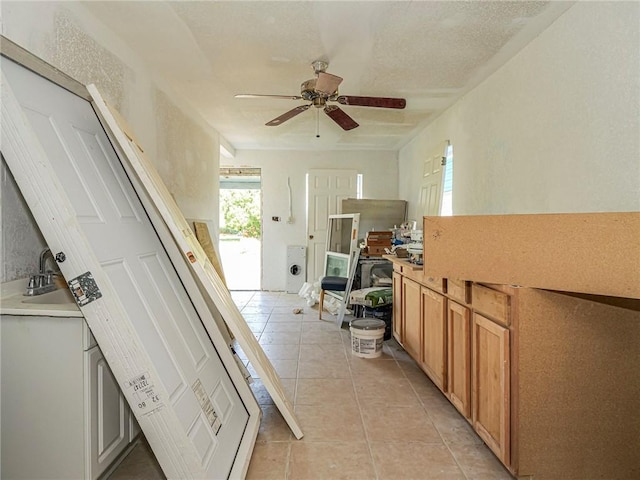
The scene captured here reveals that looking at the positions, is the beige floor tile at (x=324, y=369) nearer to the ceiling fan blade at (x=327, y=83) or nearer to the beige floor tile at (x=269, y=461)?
the beige floor tile at (x=269, y=461)

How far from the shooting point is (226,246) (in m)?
10.9

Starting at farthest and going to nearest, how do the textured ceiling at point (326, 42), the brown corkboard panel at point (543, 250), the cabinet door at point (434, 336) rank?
the cabinet door at point (434, 336), the textured ceiling at point (326, 42), the brown corkboard panel at point (543, 250)

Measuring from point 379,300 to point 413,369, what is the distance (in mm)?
818

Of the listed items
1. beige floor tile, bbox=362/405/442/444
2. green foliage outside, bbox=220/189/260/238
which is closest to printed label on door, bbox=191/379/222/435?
beige floor tile, bbox=362/405/442/444

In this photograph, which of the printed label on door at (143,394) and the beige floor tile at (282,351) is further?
the beige floor tile at (282,351)

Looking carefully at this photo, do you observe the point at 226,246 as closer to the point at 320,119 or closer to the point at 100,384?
the point at 320,119

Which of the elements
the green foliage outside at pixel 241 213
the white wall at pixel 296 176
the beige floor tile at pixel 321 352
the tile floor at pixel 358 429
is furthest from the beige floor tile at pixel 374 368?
the green foliage outside at pixel 241 213

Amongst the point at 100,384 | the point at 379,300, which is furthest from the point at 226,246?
the point at 100,384

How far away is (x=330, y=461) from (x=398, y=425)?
0.51 m

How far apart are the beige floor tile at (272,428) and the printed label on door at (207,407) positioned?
0.40 metres

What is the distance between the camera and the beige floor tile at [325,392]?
2.43 m

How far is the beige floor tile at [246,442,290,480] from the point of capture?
173cm

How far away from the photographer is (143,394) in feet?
4.44

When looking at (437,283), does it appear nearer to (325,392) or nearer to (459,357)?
(459,357)
